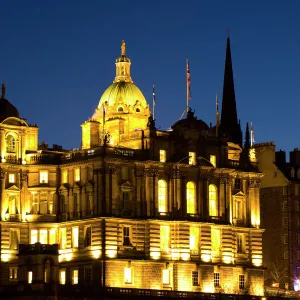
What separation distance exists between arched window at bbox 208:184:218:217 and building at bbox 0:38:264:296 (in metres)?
0.11

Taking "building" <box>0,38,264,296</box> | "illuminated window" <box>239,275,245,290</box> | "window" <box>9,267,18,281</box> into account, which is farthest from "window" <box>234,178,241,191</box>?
"window" <box>9,267,18,281</box>

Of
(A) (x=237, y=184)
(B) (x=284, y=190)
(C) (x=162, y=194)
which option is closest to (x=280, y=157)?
(B) (x=284, y=190)

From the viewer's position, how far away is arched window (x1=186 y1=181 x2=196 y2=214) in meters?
146

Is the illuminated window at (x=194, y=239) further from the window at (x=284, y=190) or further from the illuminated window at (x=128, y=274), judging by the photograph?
the window at (x=284, y=190)

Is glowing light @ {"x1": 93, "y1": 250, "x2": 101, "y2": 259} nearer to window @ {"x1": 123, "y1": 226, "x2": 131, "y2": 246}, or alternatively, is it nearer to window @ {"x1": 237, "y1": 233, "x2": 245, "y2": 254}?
window @ {"x1": 123, "y1": 226, "x2": 131, "y2": 246}

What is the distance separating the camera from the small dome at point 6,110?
474 feet

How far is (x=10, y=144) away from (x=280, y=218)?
38.8 meters

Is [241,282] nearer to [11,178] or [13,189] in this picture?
[13,189]

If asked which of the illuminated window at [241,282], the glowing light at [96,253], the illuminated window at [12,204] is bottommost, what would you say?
the illuminated window at [241,282]

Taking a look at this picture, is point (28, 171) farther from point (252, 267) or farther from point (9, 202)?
point (252, 267)

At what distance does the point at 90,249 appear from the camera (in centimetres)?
14012

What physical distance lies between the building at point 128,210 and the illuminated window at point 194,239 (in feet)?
0.34

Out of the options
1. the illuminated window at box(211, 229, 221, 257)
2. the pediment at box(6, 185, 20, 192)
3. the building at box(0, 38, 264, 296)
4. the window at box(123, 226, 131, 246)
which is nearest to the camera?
the building at box(0, 38, 264, 296)

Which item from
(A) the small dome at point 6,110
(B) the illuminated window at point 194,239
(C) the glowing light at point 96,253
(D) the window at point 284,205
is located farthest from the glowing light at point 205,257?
(A) the small dome at point 6,110
